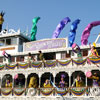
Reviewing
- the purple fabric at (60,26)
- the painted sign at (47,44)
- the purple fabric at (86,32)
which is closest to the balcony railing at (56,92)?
the painted sign at (47,44)

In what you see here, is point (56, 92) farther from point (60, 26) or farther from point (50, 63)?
point (60, 26)

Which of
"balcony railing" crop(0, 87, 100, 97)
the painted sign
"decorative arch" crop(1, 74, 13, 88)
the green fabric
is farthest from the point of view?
the green fabric

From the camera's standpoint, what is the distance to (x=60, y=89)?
27141 mm

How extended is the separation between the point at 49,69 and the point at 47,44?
481 cm

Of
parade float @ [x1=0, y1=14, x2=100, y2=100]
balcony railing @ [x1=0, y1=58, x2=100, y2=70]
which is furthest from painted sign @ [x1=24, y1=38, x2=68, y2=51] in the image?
balcony railing @ [x1=0, y1=58, x2=100, y2=70]

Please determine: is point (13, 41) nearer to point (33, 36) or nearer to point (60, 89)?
point (33, 36)

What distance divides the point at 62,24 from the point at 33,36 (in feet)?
16.9

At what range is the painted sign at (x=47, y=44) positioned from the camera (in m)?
31.9

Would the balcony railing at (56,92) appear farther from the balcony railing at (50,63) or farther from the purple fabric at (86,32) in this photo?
the purple fabric at (86,32)

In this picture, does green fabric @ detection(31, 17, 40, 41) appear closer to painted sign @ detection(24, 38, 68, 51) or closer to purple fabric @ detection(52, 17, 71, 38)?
purple fabric @ detection(52, 17, 71, 38)

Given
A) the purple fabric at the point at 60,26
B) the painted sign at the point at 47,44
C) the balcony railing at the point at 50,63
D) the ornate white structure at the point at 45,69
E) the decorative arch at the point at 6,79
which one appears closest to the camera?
the ornate white structure at the point at 45,69

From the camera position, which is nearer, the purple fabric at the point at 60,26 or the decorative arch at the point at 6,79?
the decorative arch at the point at 6,79

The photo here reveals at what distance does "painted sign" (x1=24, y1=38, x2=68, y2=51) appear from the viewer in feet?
105

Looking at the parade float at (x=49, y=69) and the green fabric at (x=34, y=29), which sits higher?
the green fabric at (x=34, y=29)
